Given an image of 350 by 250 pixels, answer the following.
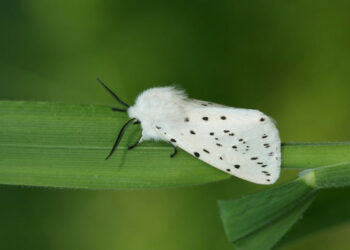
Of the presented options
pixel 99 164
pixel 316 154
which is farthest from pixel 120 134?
pixel 316 154

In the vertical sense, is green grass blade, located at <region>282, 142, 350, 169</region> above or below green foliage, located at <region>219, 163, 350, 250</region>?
above

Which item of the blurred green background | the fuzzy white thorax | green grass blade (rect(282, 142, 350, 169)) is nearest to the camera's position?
green grass blade (rect(282, 142, 350, 169))

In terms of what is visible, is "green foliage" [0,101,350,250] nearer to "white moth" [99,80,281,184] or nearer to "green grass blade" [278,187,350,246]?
"white moth" [99,80,281,184]

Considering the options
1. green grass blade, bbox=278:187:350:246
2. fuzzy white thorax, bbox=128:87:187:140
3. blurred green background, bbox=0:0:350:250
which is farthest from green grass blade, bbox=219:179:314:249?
blurred green background, bbox=0:0:350:250

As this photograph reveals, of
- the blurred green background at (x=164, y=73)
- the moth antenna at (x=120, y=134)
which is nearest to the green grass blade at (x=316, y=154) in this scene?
the moth antenna at (x=120, y=134)

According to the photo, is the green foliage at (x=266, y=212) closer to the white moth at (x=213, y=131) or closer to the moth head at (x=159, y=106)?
the white moth at (x=213, y=131)

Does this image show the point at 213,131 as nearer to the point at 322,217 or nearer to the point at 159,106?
the point at 159,106
